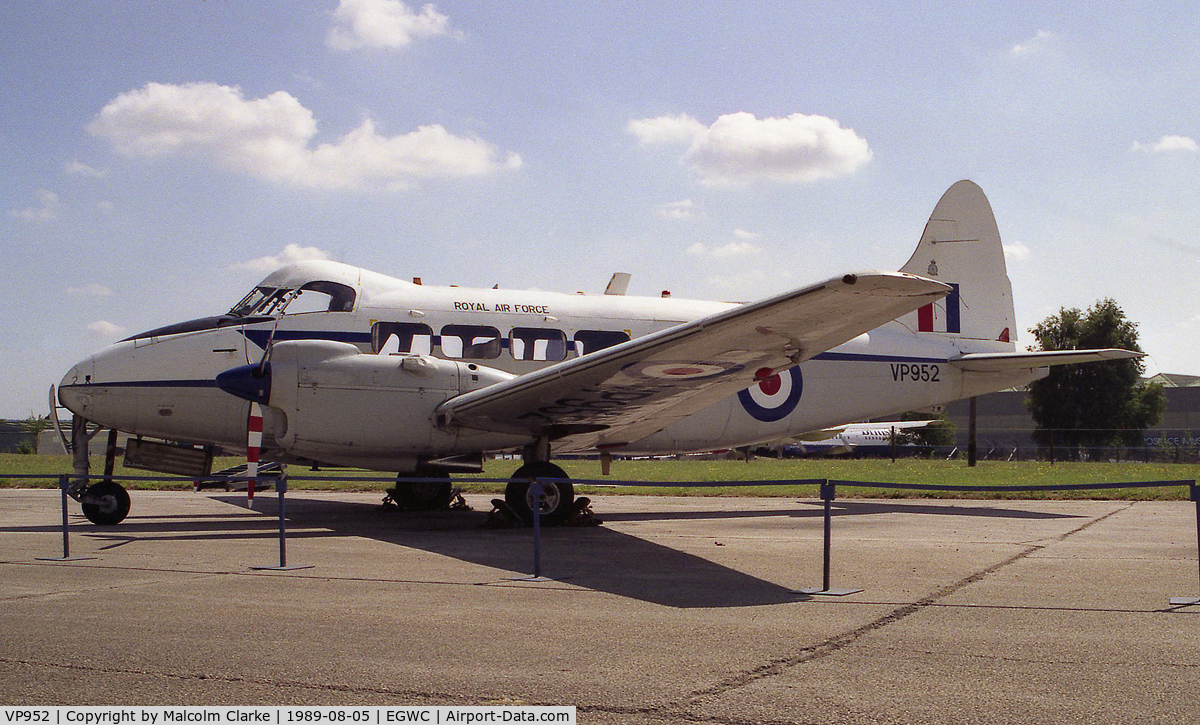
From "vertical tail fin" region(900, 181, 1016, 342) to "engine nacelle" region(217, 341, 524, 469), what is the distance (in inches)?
A: 365

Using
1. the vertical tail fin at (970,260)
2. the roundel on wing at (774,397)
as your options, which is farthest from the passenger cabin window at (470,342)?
the vertical tail fin at (970,260)

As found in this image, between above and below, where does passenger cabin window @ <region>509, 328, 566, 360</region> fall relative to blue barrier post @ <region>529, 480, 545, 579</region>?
above

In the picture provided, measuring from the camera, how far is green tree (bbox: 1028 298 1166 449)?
231ft

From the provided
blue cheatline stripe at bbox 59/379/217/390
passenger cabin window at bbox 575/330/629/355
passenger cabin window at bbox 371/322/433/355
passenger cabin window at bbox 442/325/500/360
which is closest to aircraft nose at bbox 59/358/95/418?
blue cheatline stripe at bbox 59/379/217/390

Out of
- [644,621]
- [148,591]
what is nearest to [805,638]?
[644,621]

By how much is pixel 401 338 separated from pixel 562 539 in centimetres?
413

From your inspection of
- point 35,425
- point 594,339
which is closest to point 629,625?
point 594,339

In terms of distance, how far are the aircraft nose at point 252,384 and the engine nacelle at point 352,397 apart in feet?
0.04

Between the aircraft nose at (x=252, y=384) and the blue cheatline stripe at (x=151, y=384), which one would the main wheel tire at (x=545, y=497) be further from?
the blue cheatline stripe at (x=151, y=384)

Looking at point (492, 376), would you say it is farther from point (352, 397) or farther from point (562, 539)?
point (562, 539)

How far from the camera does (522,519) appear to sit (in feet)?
42.5

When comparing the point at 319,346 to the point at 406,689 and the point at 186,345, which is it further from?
the point at 406,689

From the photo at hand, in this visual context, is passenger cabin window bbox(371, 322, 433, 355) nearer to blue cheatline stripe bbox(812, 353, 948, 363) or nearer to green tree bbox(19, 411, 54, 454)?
blue cheatline stripe bbox(812, 353, 948, 363)

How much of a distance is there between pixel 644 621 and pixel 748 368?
5046mm
